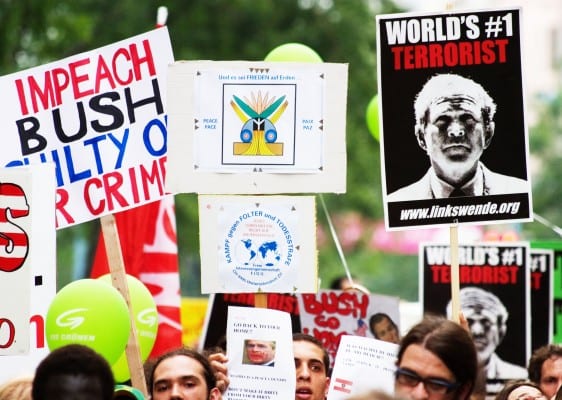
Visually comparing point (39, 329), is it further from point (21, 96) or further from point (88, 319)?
point (21, 96)

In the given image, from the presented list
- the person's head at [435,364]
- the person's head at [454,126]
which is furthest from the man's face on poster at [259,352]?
the person's head at [435,364]

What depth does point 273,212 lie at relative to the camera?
7297 millimetres

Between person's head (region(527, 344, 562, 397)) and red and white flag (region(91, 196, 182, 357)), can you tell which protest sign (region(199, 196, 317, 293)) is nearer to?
person's head (region(527, 344, 562, 397))

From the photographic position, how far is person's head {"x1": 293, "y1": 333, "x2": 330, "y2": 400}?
7.27 meters

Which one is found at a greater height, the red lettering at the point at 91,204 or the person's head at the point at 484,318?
the red lettering at the point at 91,204

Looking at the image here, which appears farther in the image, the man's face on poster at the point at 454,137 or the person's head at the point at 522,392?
the person's head at the point at 522,392

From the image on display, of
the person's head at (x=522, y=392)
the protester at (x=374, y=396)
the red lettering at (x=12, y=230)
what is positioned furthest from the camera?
the person's head at (x=522, y=392)

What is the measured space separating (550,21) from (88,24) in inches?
1683

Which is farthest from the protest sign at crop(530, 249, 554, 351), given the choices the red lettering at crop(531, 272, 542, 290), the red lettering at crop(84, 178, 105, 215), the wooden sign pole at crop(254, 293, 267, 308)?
the red lettering at crop(84, 178, 105, 215)

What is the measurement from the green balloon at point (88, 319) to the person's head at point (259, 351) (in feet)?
2.40

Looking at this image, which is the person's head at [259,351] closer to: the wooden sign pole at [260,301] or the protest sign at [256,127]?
the wooden sign pole at [260,301]

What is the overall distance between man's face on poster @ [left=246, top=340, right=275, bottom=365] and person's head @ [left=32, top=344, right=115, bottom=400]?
1.82m

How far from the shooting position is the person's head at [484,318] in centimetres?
989

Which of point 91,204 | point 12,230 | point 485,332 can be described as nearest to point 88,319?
point 12,230
